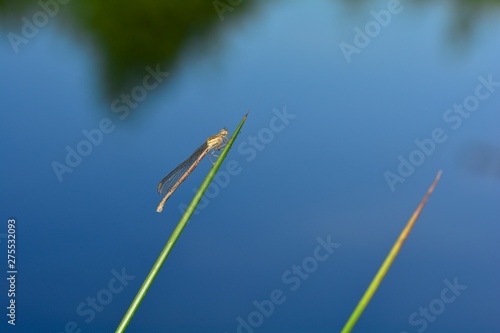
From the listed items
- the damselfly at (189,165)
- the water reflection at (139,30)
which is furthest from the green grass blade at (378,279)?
the water reflection at (139,30)

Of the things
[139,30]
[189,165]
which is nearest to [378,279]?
[189,165]

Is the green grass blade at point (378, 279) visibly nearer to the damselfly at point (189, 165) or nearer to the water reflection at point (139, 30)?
the damselfly at point (189, 165)

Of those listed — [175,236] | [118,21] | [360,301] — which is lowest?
[360,301]

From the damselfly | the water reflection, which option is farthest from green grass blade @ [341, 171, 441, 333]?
the water reflection

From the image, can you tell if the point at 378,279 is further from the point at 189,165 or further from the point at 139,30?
the point at 139,30

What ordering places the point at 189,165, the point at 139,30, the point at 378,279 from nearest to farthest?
the point at 378,279
the point at 189,165
the point at 139,30

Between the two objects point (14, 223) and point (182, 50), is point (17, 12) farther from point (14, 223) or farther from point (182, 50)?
point (14, 223)

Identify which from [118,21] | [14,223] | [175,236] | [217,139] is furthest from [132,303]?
[118,21]

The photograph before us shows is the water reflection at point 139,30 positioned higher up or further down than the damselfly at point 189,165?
higher up
